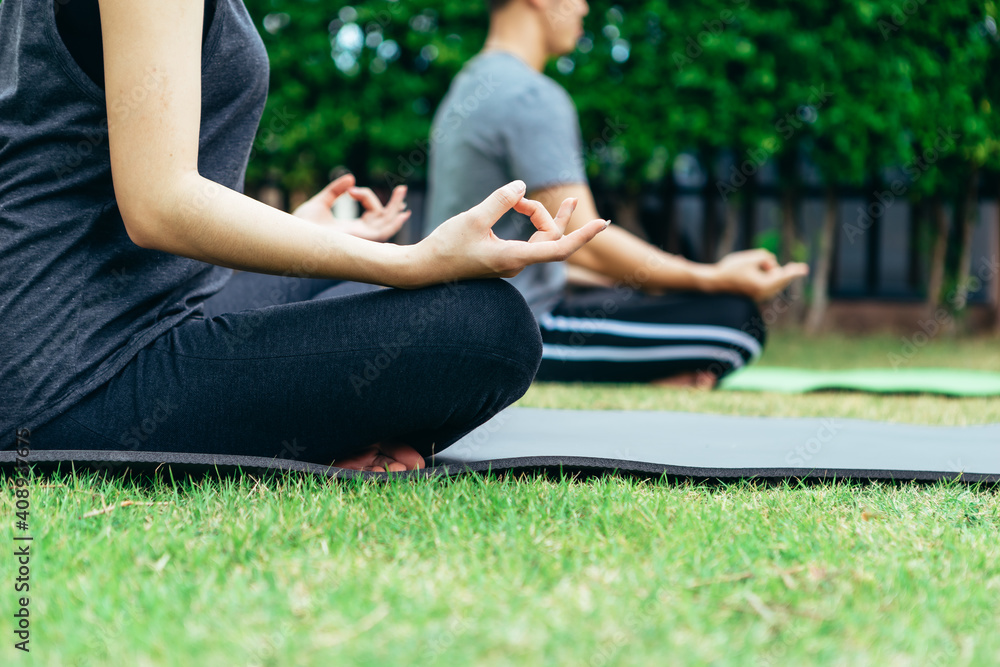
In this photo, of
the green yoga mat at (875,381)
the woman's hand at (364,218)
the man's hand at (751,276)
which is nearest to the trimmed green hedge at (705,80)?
the green yoga mat at (875,381)

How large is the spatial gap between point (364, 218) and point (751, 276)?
1.69 metres

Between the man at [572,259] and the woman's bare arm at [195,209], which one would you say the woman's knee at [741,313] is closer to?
the man at [572,259]

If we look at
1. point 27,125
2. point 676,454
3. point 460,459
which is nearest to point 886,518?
point 676,454

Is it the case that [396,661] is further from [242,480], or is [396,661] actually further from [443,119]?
[443,119]

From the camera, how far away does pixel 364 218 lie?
2.50 metres

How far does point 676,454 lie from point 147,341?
111cm

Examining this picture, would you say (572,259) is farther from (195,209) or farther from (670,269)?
(195,209)

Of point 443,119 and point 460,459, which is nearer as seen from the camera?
point 460,459

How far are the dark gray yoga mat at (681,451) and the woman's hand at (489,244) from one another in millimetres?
383

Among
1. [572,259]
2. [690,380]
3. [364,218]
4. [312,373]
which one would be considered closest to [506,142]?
[572,259]

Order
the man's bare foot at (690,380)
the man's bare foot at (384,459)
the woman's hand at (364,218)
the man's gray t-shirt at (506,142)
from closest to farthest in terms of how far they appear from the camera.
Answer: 1. the man's bare foot at (384,459)
2. the woman's hand at (364,218)
3. the man's gray t-shirt at (506,142)
4. the man's bare foot at (690,380)

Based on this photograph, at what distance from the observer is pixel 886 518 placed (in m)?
1.46

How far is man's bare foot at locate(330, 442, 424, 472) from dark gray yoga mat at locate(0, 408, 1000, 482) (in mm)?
45

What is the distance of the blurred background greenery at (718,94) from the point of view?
221 inches
